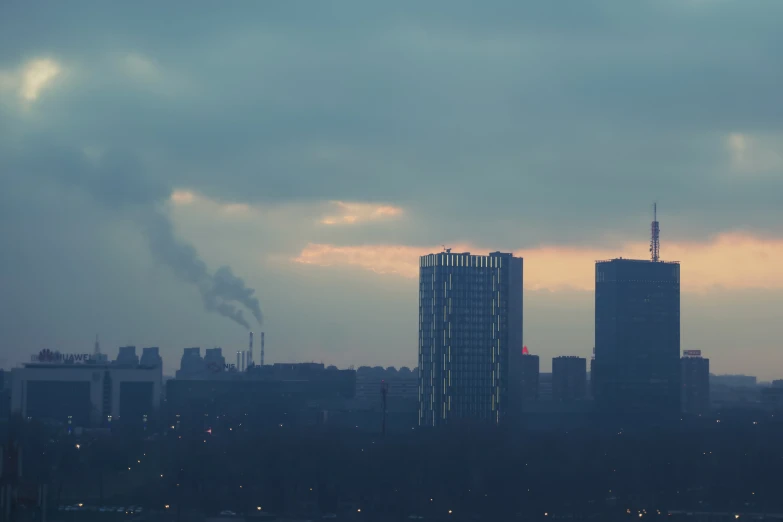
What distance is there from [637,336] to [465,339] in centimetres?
3424

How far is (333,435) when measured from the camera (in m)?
98.5

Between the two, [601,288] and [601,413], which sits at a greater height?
[601,288]

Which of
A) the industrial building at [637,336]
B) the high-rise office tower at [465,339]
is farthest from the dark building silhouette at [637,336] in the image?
the high-rise office tower at [465,339]

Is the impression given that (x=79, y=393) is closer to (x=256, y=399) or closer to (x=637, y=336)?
(x=256, y=399)

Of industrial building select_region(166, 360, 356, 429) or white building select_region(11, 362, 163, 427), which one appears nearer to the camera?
industrial building select_region(166, 360, 356, 429)

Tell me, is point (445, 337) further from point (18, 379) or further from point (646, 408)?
point (18, 379)

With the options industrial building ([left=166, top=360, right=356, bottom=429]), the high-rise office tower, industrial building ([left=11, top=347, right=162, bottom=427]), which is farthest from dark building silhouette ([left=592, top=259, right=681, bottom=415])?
industrial building ([left=11, top=347, right=162, bottom=427])

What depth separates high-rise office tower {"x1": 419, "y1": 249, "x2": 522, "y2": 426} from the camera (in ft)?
526

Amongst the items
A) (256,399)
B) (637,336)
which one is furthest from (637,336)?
(256,399)

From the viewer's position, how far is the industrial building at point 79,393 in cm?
15138

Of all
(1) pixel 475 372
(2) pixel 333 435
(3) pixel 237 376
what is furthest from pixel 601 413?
(2) pixel 333 435

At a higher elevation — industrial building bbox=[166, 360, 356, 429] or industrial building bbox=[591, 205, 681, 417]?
industrial building bbox=[591, 205, 681, 417]

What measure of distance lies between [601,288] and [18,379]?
96.9m

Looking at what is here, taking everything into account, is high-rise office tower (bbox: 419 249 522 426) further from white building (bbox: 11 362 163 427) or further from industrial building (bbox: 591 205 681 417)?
white building (bbox: 11 362 163 427)
